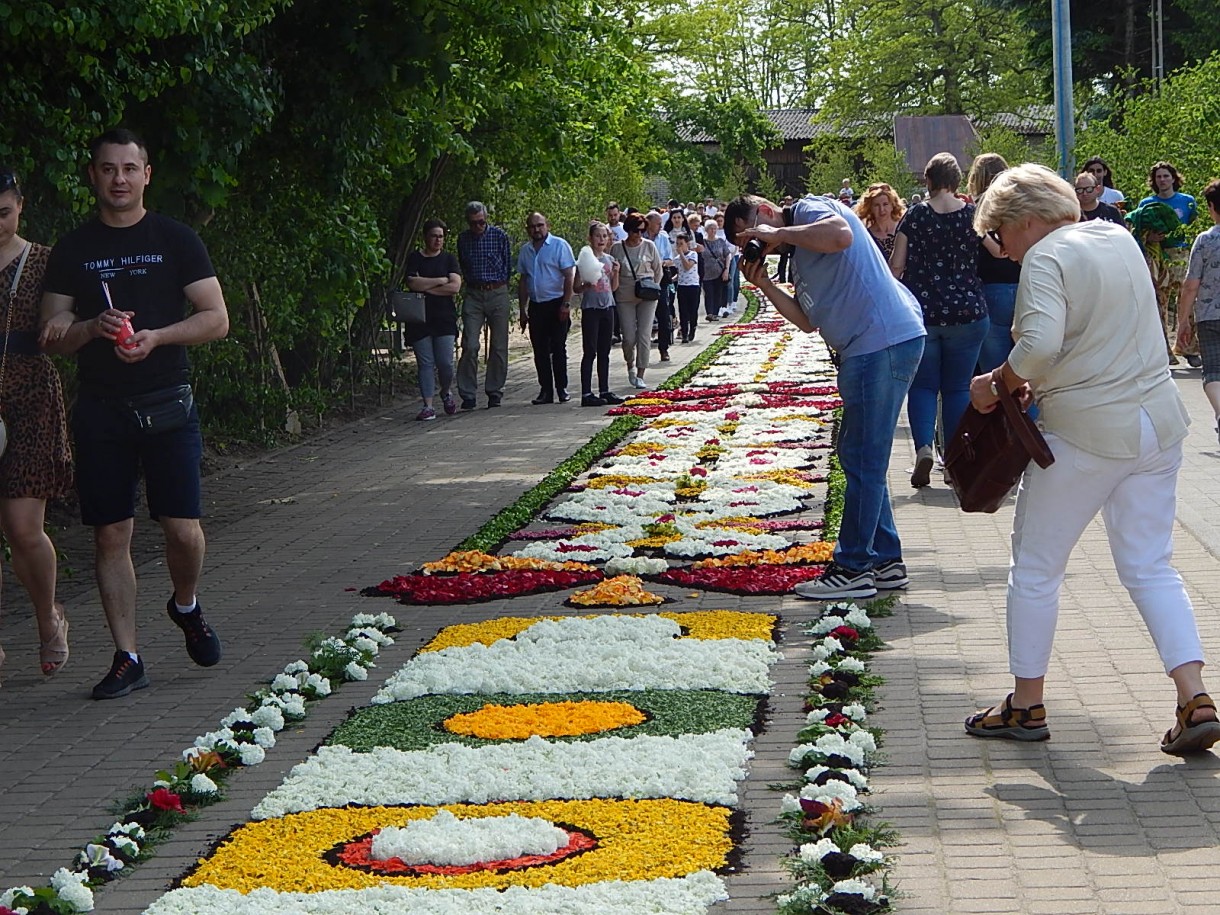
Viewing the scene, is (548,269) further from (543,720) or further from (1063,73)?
(543,720)

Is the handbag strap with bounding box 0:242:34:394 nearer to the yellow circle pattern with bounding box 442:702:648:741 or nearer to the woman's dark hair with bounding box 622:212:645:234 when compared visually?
the yellow circle pattern with bounding box 442:702:648:741

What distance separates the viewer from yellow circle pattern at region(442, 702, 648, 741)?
6371 millimetres

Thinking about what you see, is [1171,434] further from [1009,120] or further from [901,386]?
[1009,120]

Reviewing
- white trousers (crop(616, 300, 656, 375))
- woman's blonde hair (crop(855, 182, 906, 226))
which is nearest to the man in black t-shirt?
woman's blonde hair (crop(855, 182, 906, 226))

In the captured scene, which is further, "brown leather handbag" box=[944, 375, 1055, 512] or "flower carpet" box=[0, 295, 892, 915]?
"brown leather handbag" box=[944, 375, 1055, 512]

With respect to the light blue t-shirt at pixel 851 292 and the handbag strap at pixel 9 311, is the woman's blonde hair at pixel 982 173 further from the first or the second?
the handbag strap at pixel 9 311

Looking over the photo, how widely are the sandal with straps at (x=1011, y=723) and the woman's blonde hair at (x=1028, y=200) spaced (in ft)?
5.17

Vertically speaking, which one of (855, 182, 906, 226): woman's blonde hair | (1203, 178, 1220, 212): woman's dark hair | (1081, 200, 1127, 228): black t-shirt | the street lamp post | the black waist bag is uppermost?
the street lamp post

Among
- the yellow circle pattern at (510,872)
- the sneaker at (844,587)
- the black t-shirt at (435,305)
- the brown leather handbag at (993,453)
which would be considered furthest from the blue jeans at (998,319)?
the black t-shirt at (435,305)

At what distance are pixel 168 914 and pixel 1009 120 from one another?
94.0m

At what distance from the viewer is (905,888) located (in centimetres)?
464

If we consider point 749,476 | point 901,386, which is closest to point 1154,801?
point 901,386

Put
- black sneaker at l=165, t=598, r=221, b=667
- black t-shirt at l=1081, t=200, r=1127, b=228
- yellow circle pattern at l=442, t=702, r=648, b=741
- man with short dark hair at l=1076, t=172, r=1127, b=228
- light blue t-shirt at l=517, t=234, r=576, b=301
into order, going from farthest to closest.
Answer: light blue t-shirt at l=517, t=234, r=576, b=301 < man with short dark hair at l=1076, t=172, r=1127, b=228 < black t-shirt at l=1081, t=200, r=1127, b=228 < black sneaker at l=165, t=598, r=221, b=667 < yellow circle pattern at l=442, t=702, r=648, b=741

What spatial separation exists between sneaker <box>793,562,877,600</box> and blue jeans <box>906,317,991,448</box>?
2890 mm
